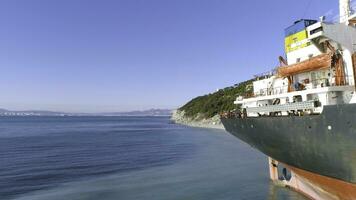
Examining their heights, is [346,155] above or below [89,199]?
above

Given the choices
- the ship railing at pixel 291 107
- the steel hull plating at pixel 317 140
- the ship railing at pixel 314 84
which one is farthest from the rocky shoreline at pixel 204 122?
the steel hull plating at pixel 317 140

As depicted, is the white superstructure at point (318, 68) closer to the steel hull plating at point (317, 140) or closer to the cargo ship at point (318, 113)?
the cargo ship at point (318, 113)

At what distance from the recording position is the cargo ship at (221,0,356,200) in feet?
52.0

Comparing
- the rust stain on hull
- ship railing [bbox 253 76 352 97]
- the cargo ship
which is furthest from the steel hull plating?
ship railing [bbox 253 76 352 97]

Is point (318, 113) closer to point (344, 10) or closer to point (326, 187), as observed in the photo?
point (326, 187)

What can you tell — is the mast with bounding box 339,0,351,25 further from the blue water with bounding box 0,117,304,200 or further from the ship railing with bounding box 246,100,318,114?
the blue water with bounding box 0,117,304,200

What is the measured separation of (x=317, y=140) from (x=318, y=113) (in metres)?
1.45

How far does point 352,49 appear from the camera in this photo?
17922mm

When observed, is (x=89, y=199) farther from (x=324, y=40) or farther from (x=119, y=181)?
(x=324, y=40)

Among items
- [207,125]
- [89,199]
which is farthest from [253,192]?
[207,125]

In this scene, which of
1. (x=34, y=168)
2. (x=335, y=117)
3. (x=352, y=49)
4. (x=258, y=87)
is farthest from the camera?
(x=34, y=168)

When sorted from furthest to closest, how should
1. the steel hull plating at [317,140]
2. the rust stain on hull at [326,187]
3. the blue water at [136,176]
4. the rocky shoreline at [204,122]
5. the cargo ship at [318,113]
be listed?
the rocky shoreline at [204,122] → the blue water at [136,176] → the rust stain on hull at [326,187] → the cargo ship at [318,113] → the steel hull plating at [317,140]

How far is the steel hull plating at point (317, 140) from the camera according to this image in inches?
600

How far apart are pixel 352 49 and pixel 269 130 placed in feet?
21.8
